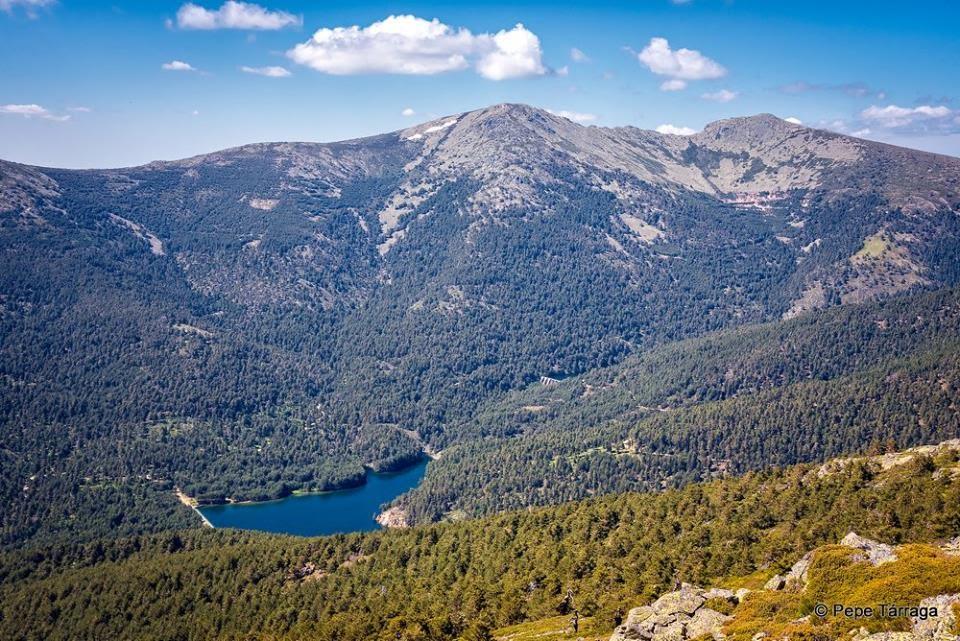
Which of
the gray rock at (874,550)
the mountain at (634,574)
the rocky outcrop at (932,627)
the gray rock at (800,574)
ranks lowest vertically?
the mountain at (634,574)

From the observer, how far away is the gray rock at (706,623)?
80.3 metres

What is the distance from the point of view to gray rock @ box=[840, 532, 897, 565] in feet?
255

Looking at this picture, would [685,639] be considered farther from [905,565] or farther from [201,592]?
[201,592]

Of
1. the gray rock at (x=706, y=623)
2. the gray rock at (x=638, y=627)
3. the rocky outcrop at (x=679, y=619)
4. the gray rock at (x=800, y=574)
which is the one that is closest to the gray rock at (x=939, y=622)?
the gray rock at (x=800, y=574)

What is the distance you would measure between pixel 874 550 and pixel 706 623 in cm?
1917

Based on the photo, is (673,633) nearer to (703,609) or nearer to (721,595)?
(703,609)

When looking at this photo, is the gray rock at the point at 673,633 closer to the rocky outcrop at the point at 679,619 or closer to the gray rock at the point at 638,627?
the rocky outcrop at the point at 679,619

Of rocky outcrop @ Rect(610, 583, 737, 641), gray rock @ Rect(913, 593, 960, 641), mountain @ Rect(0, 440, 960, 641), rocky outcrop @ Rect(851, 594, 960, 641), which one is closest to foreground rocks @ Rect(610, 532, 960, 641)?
rocky outcrop @ Rect(610, 583, 737, 641)

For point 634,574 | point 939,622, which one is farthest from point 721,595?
point 634,574

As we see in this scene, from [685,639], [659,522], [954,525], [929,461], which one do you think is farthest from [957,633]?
[659,522]

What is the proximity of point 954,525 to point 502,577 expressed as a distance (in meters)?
87.7

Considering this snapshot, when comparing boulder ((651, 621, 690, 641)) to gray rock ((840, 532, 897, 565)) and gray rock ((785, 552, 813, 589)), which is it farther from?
gray rock ((840, 532, 897, 565))

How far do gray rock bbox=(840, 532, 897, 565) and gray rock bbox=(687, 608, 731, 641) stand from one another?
15.9m

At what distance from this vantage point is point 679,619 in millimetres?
86250
